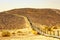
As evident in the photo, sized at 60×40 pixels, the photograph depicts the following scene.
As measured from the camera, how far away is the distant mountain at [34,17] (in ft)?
6.53

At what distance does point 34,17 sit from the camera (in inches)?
84.9

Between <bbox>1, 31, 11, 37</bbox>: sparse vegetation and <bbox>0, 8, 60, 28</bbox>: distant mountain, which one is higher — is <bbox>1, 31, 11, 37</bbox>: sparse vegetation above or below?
below

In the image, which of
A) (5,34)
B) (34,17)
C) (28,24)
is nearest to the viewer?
(5,34)

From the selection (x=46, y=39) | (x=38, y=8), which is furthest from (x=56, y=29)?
(x=38, y=8)

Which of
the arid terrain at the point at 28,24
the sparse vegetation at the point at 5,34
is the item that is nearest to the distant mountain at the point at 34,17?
the arid terrain at the point at 28,24

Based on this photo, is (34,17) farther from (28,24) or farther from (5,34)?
(5,34)

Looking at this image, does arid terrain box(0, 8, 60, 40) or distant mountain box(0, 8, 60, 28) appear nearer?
arid terrain box(0, 8, 60, 40)

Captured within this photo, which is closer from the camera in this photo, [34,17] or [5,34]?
[5,34]

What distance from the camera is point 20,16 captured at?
2.11 meters

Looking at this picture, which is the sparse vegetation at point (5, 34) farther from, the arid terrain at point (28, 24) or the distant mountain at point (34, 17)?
the distant mountain at point (34, 17)

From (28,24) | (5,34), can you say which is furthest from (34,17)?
(5,34)

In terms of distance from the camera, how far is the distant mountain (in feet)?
6.53

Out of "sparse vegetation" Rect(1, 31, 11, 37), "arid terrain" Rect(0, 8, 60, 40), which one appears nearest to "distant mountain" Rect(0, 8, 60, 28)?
"arid terrain" Rect(0, 8, 60, 40)

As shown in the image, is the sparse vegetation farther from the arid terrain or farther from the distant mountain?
the distant mountain
